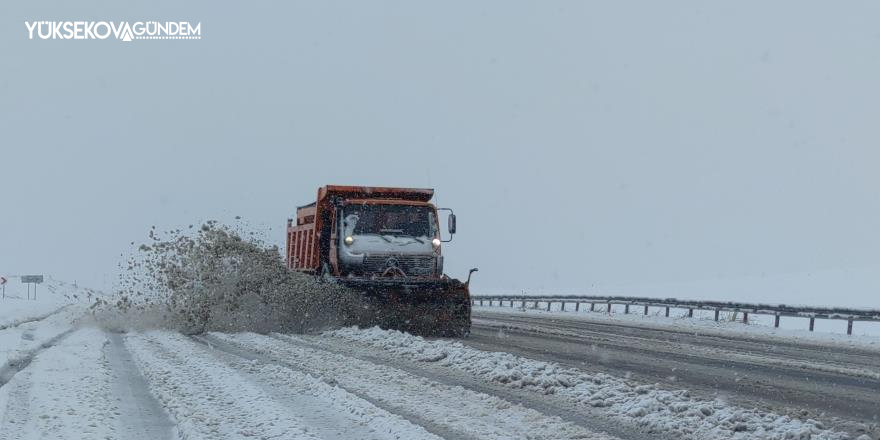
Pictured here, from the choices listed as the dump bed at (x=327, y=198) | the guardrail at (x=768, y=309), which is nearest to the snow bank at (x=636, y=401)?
the dump bed at (x=327, y=198)

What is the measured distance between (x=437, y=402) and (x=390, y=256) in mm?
8978

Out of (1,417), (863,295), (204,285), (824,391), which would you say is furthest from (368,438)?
(863,295)

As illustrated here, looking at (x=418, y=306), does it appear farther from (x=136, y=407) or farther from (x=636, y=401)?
(x=136, y=407)

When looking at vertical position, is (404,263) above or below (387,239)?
below

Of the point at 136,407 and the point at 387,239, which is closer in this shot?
the point at 136,407

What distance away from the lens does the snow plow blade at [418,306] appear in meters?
16.6

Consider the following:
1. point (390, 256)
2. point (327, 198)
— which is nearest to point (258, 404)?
point (390, 256)

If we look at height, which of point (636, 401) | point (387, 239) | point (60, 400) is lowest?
point (60, 400)

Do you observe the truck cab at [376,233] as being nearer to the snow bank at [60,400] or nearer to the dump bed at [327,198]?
the dump bed at [327,198]

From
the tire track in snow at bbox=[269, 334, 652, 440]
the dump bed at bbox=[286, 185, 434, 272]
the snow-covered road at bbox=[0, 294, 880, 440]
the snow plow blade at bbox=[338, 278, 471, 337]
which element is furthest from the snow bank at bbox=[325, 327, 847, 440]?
the dump bed at bbox=[286, 185, 434, 272]

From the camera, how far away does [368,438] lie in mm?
6551

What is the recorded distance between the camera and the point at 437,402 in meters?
8.27

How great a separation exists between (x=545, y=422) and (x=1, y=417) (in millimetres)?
4205

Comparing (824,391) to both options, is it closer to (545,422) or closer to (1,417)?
(545,422)
